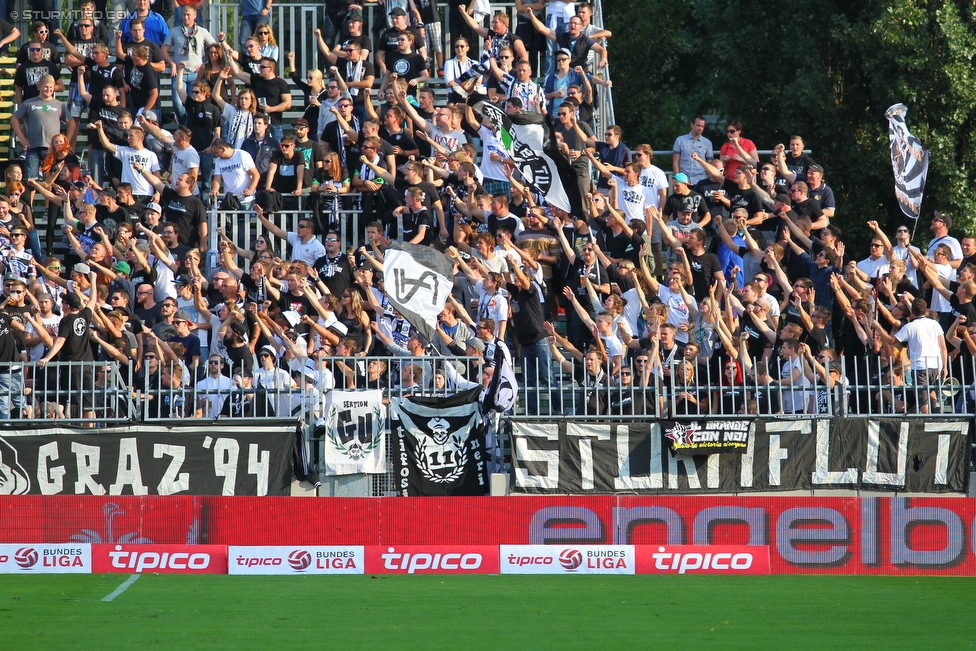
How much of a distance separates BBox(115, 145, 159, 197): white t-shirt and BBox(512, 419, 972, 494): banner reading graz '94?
7.37 metres

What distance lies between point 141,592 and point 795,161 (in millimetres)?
12136

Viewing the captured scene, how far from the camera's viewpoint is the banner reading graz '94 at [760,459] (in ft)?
53.8

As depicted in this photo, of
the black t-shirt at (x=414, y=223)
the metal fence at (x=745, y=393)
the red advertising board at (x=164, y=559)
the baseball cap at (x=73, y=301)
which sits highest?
the black t-shirt at (x=414, y=223)

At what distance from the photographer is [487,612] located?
12.3 metres

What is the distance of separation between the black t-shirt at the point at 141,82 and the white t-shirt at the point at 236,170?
90.0 inches

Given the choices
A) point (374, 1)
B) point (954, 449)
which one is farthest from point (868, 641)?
point (374, 1)

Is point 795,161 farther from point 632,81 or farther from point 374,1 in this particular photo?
point 632,81

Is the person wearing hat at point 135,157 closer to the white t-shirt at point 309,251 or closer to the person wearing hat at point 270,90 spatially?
the person wearing hat at point 270,90

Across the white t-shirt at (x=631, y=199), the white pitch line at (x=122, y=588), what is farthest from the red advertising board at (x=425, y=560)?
the white t-shirt at (x=631, y=199)

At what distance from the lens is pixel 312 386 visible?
16531mm

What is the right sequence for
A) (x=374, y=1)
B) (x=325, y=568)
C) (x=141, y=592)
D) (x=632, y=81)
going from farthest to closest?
(x=632, y=81), (x=374, y=1), (x=325, y=568), (x=141, y=592)

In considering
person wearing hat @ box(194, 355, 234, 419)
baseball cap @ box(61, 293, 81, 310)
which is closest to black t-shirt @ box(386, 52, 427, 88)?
person wearing hat @ box(194, 355, 234, 419)

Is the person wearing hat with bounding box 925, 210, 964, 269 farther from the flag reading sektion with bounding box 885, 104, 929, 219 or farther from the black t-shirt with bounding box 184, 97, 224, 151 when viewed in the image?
the black t-shirt with bounding box 184, 97, 224, 151

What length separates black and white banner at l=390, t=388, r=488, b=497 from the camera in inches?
643
